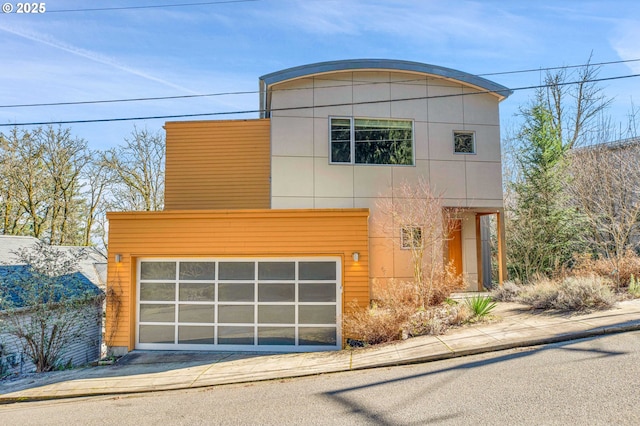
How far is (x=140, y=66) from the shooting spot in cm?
1429

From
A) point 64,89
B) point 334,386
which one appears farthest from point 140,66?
point 334,386

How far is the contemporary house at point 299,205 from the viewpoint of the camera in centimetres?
1040

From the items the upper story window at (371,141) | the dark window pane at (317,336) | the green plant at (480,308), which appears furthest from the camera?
the upper story window at (371,141)

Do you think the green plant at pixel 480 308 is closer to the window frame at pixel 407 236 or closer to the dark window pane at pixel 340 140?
the window frame at pixel 407 236

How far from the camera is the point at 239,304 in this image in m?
10.6

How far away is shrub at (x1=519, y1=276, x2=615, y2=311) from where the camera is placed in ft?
30.7

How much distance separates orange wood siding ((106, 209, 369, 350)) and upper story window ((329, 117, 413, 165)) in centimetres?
373

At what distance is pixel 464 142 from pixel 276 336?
29.3 ft

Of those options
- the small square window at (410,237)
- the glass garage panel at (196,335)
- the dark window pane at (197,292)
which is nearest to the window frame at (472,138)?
the small square window at (410,237)

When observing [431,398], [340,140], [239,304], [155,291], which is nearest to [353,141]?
[340,140]

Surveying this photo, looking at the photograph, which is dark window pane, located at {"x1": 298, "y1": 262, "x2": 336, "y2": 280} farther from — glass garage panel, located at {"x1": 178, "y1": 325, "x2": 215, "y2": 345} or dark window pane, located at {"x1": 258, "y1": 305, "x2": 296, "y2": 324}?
glass garage panel, located at {"x1": 178, "y1": 325, "x2": 215, "y2": 345}

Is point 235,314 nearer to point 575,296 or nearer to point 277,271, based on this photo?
point 277,271

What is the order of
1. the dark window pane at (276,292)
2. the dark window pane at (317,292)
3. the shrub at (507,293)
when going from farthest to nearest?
1. the shrub at (507,293)
2. the dark window pane at (276,292)
3. the dark window pane at (317,292)

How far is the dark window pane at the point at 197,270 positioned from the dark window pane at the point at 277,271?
124cm
